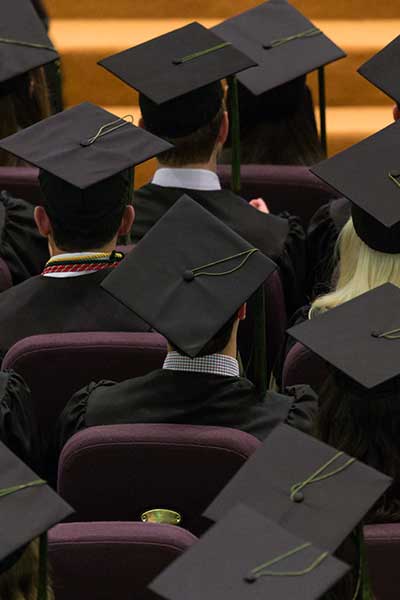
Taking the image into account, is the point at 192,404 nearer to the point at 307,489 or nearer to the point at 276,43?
the point at 307,489

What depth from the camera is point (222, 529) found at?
8.09 feet

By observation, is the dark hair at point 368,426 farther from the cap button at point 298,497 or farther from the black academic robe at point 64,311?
the black academic robe at point 64,311

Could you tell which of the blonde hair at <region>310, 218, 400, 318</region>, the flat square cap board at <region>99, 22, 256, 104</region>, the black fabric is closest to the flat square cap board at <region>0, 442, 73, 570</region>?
the black fabric

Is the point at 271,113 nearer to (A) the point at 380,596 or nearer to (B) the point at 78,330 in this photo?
(B) the point at 78,330

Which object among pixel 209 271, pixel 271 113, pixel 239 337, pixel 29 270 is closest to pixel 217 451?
pixel 209 271

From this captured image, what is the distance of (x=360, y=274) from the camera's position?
3.62 meters

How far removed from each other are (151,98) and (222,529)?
2.24 metres

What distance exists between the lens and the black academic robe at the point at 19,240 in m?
4.38

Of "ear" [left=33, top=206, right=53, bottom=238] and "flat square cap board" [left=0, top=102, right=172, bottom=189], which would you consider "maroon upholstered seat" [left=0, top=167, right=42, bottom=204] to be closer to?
"flat square cap board" [left=0, top=102, right=172, bottom=189]

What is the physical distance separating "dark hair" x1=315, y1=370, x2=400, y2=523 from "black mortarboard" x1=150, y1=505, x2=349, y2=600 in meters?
0.53

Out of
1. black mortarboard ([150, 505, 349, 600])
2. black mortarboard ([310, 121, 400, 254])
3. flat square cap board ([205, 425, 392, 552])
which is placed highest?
black mortarboard ([150, 505, 349, 600])

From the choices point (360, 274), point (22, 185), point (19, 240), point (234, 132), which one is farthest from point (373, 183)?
point (22, 185)

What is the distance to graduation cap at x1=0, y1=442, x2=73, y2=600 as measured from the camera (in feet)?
8.21

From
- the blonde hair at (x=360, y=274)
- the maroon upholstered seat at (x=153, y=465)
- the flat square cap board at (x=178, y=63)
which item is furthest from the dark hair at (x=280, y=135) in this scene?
the maroon upholstered seat at (x=153, y=465)
